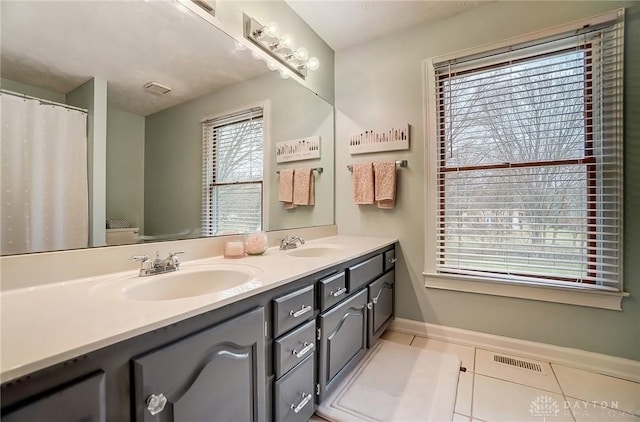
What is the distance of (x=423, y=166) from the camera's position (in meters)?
2.04

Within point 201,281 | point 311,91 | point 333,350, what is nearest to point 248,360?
point 201,281

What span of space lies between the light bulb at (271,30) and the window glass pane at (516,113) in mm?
1234

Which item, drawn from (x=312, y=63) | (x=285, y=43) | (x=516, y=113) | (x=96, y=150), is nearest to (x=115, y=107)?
(x=96, y=150)

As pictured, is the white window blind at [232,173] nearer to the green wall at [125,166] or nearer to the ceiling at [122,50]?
the ceiling at [122,50]

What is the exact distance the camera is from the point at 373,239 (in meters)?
2.15

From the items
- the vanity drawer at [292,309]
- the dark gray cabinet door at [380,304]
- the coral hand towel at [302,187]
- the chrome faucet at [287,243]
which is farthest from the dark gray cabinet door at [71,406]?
the coral hand towel at [302,187]

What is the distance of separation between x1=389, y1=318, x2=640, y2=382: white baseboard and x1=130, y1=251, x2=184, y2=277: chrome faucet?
1734 millimetres

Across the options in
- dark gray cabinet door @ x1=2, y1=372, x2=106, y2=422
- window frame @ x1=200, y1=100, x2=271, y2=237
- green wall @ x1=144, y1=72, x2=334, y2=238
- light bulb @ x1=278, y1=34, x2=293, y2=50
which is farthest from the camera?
light bulb @ x1=278, y1=34, x2=293, y2=50

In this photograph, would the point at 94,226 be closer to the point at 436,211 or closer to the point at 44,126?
the point at 44,126

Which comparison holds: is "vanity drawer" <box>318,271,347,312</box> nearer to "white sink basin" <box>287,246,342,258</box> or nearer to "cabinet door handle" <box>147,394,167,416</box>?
"white sink basin" <box>287,246,342,258</box>

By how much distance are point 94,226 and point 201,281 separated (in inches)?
17.2

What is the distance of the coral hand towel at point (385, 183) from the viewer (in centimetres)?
208

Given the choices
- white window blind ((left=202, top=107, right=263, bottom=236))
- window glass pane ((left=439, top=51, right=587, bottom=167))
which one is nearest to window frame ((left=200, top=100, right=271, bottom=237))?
white window blind ((left=202, top=107, right=263, bottom=236))

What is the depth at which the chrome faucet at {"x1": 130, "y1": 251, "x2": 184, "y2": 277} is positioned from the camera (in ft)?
3.41
